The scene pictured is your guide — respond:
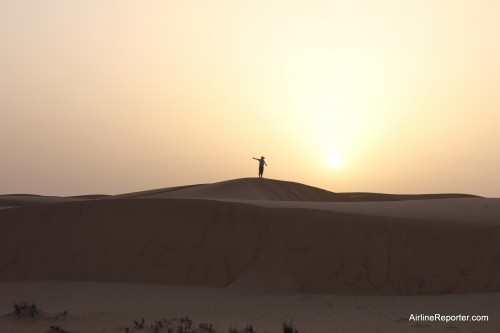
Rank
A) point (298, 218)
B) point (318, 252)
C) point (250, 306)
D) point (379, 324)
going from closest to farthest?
point (379, 324)
point (250, 306)
point (318, 252)
point (298, 218)

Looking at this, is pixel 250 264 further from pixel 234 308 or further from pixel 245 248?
pixel 234 308

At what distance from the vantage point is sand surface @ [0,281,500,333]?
360 inches

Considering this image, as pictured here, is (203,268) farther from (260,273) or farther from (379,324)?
(379,324)

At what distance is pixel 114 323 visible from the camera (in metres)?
9.51

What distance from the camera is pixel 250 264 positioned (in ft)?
45.5

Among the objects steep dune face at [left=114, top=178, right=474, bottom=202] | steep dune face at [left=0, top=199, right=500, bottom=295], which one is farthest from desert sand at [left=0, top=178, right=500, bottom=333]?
steep dune face at [left=114, top=178, right=474, bottom=202]

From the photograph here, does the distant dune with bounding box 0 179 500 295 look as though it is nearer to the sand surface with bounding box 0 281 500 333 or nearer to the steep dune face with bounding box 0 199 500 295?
the steep dune face with bounding box 0 199 500 295

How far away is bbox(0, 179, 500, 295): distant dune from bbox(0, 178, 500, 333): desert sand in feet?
0.12

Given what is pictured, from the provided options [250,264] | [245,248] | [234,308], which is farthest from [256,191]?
[234,308]

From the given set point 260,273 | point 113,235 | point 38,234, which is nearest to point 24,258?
point 38,234

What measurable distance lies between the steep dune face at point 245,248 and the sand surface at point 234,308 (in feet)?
2.30

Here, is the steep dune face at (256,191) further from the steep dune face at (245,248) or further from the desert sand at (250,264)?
the desert sand at (250,264)

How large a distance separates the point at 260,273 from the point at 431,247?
420cm

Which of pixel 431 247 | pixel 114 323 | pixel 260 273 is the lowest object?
pixel 114 323
